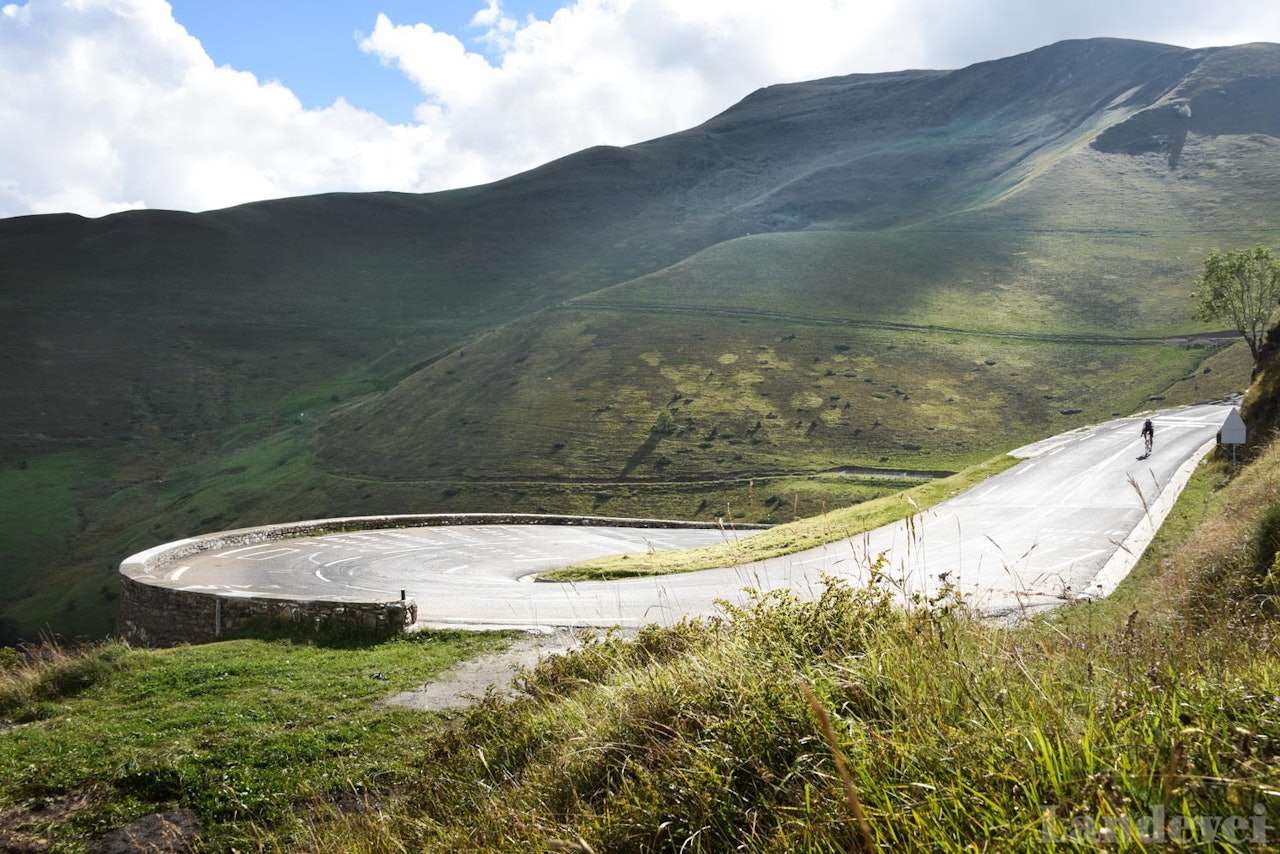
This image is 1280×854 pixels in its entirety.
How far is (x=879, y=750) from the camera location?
140 inches

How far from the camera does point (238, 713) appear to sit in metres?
10.6

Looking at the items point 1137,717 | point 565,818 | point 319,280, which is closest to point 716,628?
point 565,818

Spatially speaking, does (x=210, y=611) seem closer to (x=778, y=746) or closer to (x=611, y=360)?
(x=778, y=746)

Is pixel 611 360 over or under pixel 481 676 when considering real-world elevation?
over

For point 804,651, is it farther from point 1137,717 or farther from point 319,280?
point 319,280

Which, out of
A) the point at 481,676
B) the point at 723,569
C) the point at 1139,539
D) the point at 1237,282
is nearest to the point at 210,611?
the point at 481,676

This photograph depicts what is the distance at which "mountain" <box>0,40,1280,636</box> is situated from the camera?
234 ft

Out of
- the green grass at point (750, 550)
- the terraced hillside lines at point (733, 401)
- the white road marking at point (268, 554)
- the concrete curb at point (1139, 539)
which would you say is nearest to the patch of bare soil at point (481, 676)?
the green grass at point (750, 550)

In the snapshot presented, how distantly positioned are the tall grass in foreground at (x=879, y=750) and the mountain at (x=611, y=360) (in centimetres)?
5486

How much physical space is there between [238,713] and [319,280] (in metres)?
177

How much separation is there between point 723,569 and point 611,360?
6915 centimetres

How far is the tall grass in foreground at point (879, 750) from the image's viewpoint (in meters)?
2.79

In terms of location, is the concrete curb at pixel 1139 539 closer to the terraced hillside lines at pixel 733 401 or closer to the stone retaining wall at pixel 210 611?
the stone retaining wall at pixel 210 611

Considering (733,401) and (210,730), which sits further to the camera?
(733,401)
